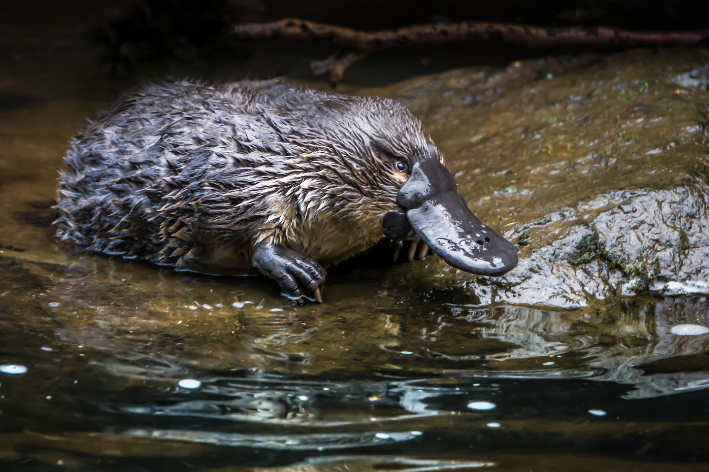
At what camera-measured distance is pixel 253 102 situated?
115 inches

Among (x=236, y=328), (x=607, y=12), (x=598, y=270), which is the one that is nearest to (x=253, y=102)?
(x=236, y=328)

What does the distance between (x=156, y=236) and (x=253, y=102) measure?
2.60 feet

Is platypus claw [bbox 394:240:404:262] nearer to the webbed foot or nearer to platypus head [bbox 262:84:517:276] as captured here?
the webbed foot

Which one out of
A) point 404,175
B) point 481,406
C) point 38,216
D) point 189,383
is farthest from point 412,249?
point 38,216

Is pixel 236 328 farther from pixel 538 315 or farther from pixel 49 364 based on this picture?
pixel 538 315

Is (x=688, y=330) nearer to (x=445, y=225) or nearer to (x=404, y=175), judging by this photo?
(x=445, y=225)

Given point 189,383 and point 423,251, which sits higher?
point 423,251

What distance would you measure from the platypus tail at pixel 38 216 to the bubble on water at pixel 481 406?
2.53 metres

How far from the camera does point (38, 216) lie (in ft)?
11.1

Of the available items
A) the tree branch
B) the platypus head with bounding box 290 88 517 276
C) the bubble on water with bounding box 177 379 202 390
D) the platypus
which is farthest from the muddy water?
the tree branch

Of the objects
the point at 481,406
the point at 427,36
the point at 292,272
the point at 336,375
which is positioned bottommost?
the point at 481,406

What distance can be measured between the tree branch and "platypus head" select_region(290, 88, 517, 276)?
1.98 m

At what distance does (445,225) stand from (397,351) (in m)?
0.58

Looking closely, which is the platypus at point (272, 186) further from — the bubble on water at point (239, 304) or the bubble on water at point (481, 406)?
the bubble on water at point (481, 406)
